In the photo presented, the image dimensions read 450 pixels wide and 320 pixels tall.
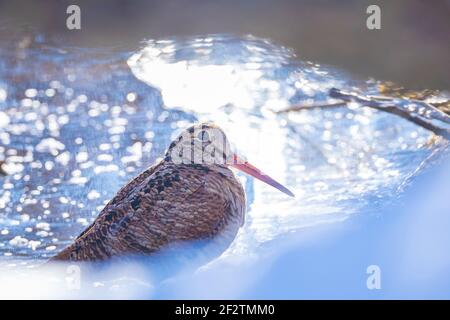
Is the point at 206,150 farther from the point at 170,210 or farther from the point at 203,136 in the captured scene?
the point at 170,210

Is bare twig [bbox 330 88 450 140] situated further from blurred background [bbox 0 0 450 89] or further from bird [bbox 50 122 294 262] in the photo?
bird [bbox 50 122 294 262]

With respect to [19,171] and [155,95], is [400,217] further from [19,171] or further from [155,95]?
[19,171]

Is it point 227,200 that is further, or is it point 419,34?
point 419,34

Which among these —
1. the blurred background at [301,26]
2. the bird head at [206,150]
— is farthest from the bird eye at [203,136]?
the blurred background at [301,26]

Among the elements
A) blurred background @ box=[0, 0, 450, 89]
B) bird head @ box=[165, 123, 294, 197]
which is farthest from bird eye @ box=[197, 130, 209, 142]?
blurred background @ box=[0, 0, 450, 89]

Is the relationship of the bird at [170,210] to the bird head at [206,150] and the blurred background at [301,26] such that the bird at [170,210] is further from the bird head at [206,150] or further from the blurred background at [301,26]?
the blurred background at [301,26]

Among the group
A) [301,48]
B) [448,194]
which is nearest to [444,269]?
[448,194]
